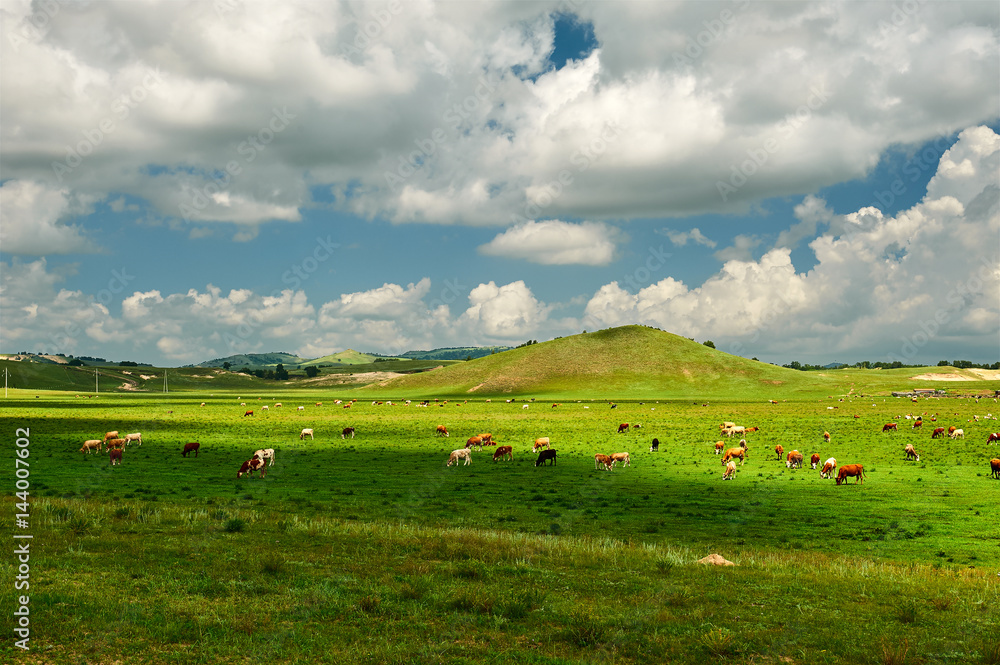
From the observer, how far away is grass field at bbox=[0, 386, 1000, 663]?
10.1 m

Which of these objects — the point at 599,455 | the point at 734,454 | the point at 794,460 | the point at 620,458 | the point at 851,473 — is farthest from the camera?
the point at 734,454

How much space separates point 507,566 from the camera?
588 inches

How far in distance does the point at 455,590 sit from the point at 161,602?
18.9 ft

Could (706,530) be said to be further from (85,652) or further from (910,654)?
(85,652)

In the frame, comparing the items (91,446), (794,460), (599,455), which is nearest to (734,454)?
(794,460)

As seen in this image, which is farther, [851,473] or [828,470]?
[828,470]

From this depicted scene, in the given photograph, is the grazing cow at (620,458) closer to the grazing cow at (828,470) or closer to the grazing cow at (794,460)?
the grazing cow at (794,460)

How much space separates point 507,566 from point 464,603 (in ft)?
10.3

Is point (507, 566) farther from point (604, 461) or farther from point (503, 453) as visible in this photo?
point (503, 453)

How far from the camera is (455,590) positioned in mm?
12625

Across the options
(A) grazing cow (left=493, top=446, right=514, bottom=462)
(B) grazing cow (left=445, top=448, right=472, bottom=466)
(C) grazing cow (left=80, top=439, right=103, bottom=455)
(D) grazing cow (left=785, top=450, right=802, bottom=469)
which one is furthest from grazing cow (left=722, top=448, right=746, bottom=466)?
(C) grazing cow (left=80, top=439, right=103, bottom=455)

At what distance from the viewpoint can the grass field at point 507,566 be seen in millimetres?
10062

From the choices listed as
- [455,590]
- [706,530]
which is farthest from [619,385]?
[455,590]

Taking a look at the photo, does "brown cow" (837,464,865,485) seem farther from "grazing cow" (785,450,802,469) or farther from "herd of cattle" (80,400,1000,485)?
"grazing cow" (785,450,802,469)
